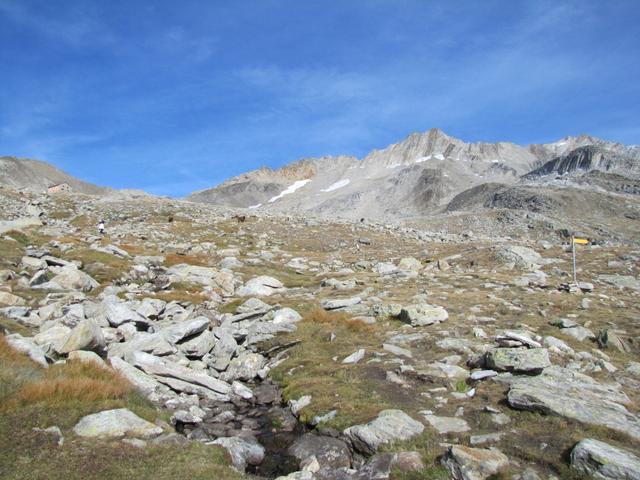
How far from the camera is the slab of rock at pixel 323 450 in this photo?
420 inches

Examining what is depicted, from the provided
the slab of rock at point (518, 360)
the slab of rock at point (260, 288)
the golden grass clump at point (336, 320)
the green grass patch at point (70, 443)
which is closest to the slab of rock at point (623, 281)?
the slab of rock at point (518, 360)

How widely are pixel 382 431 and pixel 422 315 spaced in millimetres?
9714

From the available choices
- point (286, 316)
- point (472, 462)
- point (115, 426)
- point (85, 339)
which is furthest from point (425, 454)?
point (286, 316)

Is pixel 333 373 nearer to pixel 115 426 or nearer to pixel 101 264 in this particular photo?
pixel 115 426

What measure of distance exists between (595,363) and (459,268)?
917 inches

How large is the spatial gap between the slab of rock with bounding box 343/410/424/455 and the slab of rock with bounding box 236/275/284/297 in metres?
17.9

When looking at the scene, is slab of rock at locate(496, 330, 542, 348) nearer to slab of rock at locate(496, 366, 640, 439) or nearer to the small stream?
slab of rock at locate(496, 366, 640, 439)

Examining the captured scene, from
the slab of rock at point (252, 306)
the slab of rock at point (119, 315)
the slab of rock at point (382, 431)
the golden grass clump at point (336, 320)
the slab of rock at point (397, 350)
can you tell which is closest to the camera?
the slab of rock at point (382, 431)

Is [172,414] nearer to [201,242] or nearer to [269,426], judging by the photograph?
[269,426]

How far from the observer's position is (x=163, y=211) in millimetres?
71375

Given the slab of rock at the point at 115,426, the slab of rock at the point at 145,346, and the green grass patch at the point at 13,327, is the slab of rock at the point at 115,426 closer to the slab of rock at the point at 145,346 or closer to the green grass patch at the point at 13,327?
the slab of rock at the point at 145,346

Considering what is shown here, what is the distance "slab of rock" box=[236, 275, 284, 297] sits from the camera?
29.1 m

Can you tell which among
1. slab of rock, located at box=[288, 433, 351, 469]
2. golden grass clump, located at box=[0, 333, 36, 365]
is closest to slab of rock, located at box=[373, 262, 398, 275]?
slab of rock, located at box=[288, 433, 351, 469]

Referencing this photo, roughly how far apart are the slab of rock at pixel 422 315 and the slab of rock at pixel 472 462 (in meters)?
10.2
